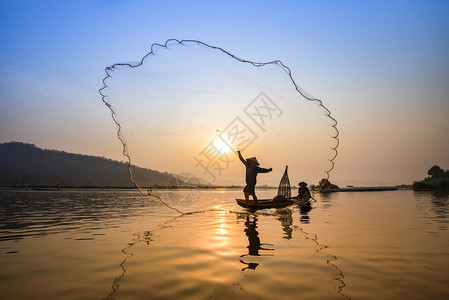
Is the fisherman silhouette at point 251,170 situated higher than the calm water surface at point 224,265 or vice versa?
the fisherman silhouette at point 251,170

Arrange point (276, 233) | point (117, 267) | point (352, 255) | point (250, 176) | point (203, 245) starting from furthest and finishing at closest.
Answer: point (250, 176) → point (276, 233) → point (203, 245) → point (352, 255) → point (117, 267)

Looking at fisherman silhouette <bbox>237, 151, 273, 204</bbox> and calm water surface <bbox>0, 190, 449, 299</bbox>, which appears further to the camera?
fisherman silhouette <bbox>237, 151, 273, 204</bbox>

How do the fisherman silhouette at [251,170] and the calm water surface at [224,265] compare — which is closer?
the calm water surface at [224,265]

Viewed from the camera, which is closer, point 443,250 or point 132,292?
point 132,292

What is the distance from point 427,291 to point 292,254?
3166mm

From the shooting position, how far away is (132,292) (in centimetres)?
473

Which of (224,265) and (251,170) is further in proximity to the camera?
(251,170)

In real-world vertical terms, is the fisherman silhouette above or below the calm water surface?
above

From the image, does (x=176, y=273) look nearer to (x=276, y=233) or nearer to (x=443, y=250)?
(x=276, y=233)

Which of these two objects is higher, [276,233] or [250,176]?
[250,176]

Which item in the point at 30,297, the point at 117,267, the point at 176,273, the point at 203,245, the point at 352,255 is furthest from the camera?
the point at 203,245

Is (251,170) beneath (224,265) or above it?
above

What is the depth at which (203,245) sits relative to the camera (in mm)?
8734

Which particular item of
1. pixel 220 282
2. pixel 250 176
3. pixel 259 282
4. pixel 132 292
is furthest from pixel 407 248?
pixel 250 176
